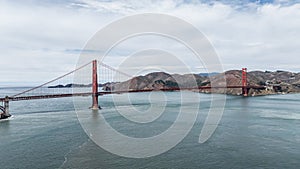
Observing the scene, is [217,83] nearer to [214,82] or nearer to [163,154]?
[214,82]

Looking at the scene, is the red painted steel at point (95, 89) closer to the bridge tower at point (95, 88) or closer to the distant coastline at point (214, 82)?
the bridge tower at point (95, 88)

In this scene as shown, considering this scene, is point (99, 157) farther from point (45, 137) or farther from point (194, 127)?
point (194, 127)

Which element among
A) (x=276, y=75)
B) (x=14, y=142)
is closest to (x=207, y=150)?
(x=14, y=142)

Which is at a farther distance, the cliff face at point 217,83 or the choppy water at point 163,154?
the cliff face at point 217,83

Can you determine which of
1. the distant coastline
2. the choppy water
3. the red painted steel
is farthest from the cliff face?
the choppy water

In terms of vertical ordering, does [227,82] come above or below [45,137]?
above

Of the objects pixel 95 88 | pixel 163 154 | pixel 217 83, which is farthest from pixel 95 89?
pixel 217 83

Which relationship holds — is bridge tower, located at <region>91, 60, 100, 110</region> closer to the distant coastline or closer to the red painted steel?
the red painted steel

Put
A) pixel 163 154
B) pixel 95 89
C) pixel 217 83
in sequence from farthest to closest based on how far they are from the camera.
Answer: pixel 217 83, pixel 95 89, pixel 163 154

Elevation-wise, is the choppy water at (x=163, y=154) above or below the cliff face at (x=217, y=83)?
below

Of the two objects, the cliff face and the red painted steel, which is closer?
the red painted steel

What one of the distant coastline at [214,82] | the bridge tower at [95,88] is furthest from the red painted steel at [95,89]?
the distant coastline at [214,82]
